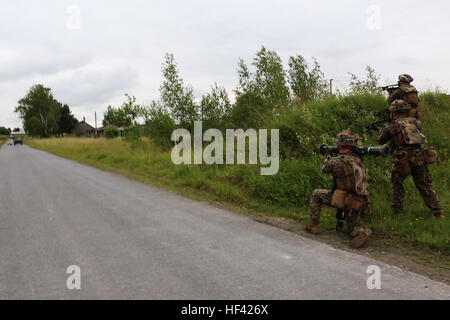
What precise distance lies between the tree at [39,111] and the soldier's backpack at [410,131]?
91033 millimetres

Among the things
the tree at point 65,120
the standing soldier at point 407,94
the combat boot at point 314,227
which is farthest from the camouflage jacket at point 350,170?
the tree at point 65,120

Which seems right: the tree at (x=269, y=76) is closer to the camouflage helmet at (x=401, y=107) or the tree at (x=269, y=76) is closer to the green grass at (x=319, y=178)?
the green grass at (x=319, y=178)

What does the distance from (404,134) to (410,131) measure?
109 mm

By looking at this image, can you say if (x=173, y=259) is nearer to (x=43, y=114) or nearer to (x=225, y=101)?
(x=225, y=101)

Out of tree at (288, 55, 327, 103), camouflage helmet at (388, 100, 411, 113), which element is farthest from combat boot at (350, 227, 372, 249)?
tree at (288, 55, 327, 103)

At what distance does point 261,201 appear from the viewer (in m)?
8.16

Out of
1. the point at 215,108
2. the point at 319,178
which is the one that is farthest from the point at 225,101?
the point at 319,178

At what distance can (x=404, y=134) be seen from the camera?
5734mm

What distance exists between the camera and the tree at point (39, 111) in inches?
3393

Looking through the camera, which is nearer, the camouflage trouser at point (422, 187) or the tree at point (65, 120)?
the camouflage trouser at point (422, 187)

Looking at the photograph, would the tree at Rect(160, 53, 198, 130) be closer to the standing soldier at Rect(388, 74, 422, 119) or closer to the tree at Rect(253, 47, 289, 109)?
the tree at Rect(253, 47, 289, 109)
